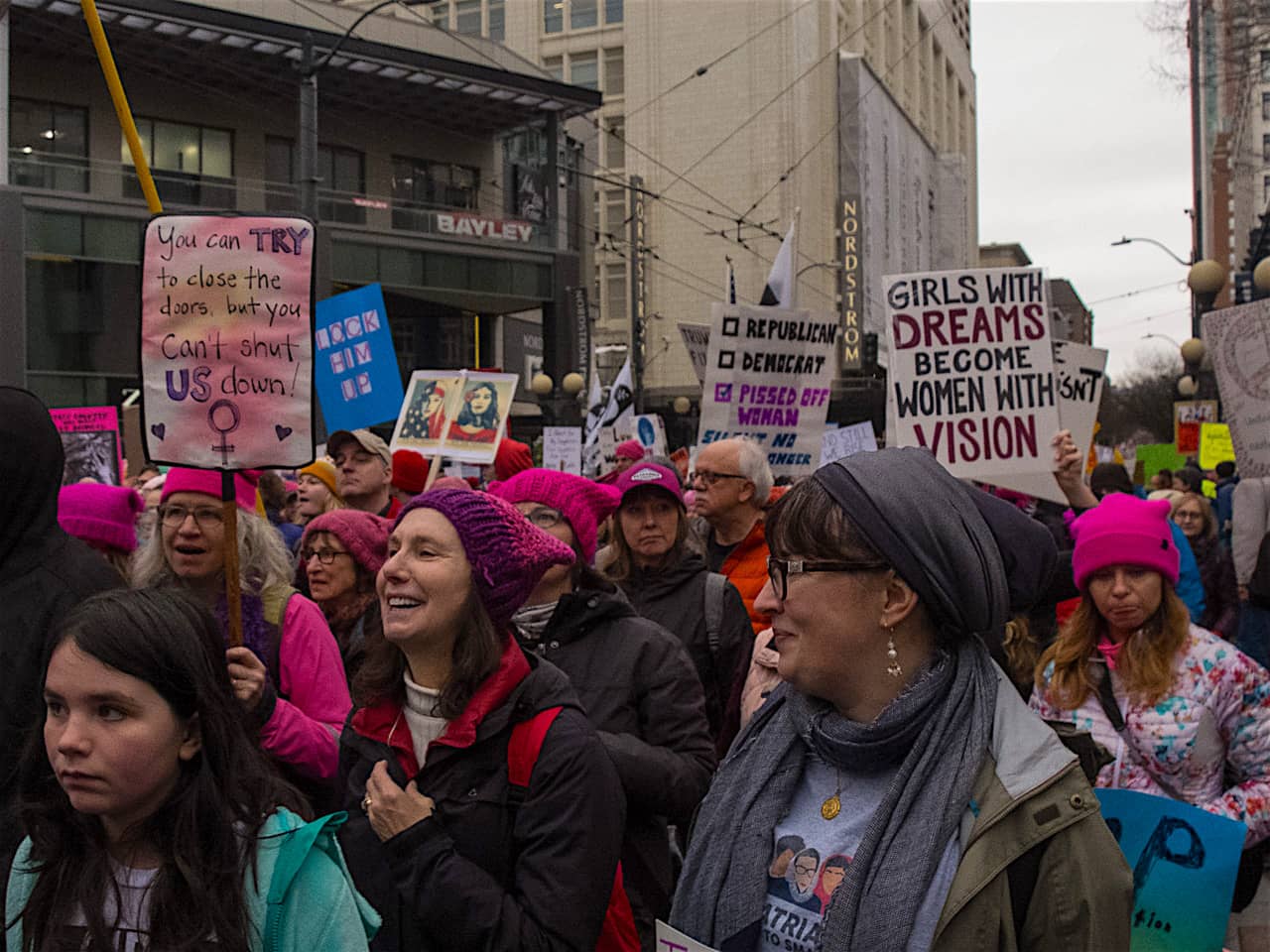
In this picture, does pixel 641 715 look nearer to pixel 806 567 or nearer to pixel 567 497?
pixel 567 497

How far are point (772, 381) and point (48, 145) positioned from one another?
26.3 meters

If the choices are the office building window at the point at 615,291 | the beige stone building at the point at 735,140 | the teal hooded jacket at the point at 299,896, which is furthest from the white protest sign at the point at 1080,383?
the office building window at the point at 615,291

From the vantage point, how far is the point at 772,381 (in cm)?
932

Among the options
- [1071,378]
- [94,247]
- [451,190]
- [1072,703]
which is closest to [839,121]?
[451,190]

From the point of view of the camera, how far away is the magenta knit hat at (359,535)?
16.8 feet

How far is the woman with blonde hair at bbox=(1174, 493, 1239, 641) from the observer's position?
8.39 metres

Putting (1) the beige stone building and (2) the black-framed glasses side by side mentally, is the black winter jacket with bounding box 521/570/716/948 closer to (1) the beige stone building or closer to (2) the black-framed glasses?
(2) the black-framed glasses

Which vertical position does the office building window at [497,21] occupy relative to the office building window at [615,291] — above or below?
above

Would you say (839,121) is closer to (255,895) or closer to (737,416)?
(737,416)

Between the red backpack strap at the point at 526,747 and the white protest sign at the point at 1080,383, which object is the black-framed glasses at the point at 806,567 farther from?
the white protest sign at the point at 1080,383

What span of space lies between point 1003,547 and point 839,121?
52950 mm

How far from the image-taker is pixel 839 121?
53.2m

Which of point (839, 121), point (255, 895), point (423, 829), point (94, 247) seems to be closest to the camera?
point (255, 895)

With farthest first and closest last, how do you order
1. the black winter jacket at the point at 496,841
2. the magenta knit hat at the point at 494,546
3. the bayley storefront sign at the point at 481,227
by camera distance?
1. the bayley storefront sign at the point at 481,227
2. the magenta knit hat at the point at 494,546
3. the black winter jacket at the point at 496,841
